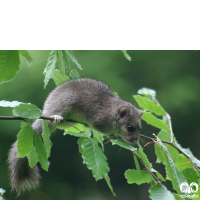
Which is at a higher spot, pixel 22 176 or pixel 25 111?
pixel 25 111

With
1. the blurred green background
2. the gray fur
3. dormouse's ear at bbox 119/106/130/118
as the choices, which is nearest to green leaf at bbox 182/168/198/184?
the gray fur

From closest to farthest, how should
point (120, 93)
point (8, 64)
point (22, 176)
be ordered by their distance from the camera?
point (8, 64) < point (22, 176) < point (120, 93)

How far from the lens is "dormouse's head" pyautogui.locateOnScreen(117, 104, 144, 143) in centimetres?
234

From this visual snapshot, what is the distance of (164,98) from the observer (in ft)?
28.0

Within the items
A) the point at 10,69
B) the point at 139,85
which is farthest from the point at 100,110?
the point at 139,85

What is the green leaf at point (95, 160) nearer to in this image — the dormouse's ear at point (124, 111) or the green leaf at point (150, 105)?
the green leaf at point (150, 105)

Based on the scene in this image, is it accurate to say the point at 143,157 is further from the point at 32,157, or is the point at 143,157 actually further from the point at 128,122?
the point at 128,122

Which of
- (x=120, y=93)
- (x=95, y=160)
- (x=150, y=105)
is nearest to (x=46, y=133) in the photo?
(x=95, y=160)

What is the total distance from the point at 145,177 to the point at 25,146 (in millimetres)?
535

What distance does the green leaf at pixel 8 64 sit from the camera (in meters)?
1.10

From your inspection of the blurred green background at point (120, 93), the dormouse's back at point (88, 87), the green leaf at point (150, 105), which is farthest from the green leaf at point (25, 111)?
the blurred green background at point (120, 93)

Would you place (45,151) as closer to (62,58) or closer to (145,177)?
(62,58)

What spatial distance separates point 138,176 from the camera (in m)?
1.49

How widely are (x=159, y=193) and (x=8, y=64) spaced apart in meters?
0.64
